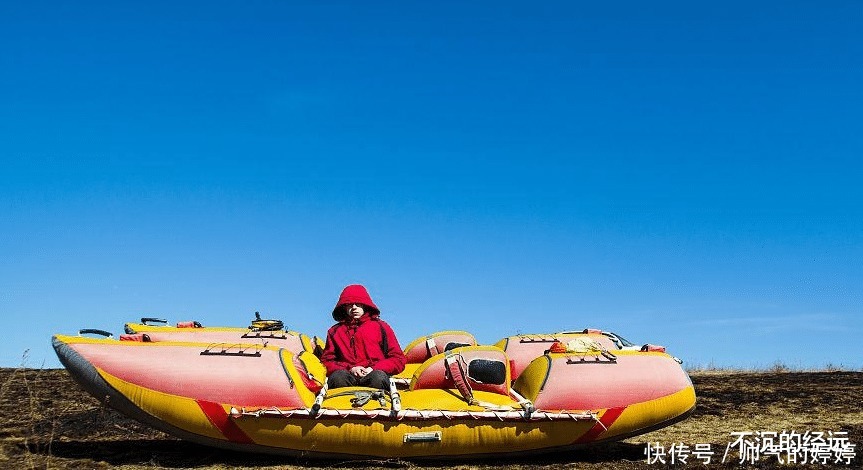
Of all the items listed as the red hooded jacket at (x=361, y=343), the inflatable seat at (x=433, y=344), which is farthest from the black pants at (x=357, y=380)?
the inflatable seat at (x=433, y=344)

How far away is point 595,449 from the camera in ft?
23.8

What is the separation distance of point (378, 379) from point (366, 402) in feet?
2.66

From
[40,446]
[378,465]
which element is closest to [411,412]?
[378,465]

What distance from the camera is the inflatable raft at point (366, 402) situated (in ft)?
20.4

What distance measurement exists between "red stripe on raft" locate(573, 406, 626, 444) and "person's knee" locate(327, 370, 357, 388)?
2158mm

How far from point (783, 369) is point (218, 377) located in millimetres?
12974

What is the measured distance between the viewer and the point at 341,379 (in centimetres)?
712

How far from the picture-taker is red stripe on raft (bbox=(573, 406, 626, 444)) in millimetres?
6590

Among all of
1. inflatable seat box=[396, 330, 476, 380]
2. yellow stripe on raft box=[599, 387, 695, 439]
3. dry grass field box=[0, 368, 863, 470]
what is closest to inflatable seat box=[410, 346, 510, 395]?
dry grass field box=[0, 368, 863, 470]

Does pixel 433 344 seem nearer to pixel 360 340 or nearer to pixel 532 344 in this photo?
pixel 532 344

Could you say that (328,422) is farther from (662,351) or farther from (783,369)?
(783,369)

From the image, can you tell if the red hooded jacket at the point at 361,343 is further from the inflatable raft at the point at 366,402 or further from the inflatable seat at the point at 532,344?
the inflatable seat at the point at 532,344

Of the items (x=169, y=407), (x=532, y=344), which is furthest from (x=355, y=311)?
(x=532, y=344)

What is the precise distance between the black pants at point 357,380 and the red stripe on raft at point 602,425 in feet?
6.12
